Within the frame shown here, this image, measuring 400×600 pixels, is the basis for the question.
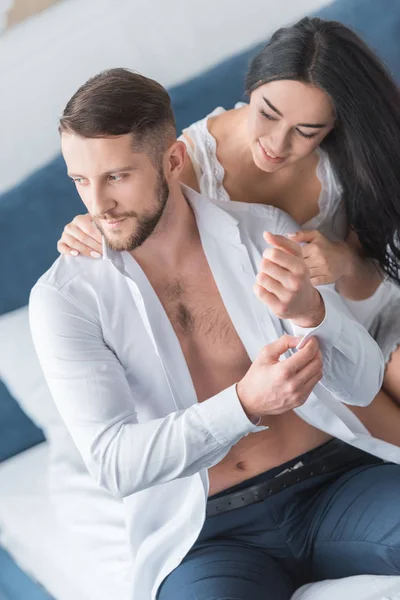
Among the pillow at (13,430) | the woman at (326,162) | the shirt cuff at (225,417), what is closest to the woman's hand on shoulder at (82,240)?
the woman at (326,162)

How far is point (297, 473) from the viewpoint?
61.6 inches

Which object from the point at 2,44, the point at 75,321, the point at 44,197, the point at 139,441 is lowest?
the point at 139,441

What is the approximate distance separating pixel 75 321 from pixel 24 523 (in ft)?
1.79

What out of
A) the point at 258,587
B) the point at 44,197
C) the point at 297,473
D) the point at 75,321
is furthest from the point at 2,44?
the point at 258,587

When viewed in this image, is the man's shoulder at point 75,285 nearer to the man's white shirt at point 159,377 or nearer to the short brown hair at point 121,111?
the man's white shirt at point 159,377

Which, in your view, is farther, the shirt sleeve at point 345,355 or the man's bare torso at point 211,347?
the man's bare torso at point 211,347

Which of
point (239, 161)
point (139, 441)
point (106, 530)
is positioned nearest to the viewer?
point (139, 441)

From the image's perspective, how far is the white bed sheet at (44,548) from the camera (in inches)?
54.7

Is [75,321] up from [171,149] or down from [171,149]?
down

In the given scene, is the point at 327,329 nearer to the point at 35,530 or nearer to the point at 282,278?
the point at 282,278

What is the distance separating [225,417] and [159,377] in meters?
0.23

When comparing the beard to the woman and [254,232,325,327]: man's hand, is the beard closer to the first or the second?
the woman

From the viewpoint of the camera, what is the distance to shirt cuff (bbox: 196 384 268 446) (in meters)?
1.29

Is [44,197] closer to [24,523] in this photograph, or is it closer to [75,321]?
[75,321]
